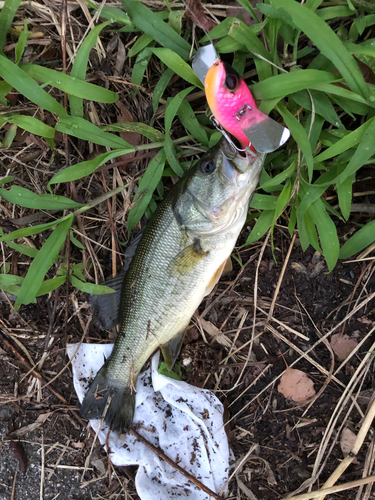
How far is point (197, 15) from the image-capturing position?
2.35m

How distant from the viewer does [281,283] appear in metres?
2.85

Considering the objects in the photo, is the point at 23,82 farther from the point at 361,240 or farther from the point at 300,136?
the point at 361,240

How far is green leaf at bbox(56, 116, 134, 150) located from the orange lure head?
823 millimetres

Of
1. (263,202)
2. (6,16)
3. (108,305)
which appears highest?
(6,16)

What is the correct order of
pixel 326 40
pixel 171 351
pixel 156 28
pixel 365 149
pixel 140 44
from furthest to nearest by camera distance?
pixel 171 351 → pixel 140 44 → pixel 156 28 → pixel 365 149 → pixel 326 40

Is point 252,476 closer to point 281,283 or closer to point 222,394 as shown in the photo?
point 222,394

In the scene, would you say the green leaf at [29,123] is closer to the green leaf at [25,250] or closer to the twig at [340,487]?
the green leaf at [25,250]

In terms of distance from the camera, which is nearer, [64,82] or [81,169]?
[64,82]

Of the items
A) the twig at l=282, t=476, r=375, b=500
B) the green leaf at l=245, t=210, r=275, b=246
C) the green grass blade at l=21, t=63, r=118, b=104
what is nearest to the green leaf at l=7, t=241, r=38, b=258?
the green grass blade at l=21, t=63, r=118, b=104

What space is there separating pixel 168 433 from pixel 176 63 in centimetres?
317

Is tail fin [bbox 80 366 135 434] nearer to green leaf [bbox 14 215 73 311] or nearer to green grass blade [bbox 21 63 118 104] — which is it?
green leaf [bbox 14 215 73 311]

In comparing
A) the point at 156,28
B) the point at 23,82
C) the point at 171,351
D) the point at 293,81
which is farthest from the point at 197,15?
the point at 171,351

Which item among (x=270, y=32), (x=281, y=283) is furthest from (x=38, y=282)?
(x=270, y=32)

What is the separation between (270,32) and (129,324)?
8.08ft
